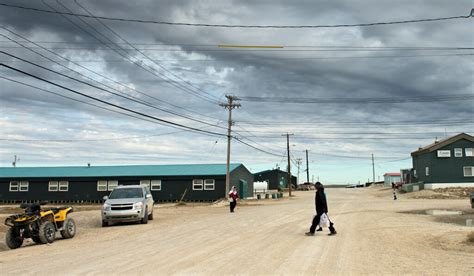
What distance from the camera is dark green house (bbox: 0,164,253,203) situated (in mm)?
49750

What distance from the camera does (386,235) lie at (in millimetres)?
14758

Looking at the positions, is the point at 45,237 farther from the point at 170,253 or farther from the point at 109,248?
the point at 170,253

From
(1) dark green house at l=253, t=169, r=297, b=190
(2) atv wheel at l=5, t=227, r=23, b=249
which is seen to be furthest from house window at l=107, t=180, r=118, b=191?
(1) dark green house at l=253, t=169, r=297, b=190

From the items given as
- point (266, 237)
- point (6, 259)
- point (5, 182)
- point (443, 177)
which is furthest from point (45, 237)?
point (443, 177)

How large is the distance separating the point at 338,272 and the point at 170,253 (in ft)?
14.4

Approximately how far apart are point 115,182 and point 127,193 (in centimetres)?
3121

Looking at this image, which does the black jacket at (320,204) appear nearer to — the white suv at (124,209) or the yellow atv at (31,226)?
the yellow atv at (31,226)

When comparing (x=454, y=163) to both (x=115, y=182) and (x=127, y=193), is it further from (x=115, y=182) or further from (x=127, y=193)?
(x=127, y=193)

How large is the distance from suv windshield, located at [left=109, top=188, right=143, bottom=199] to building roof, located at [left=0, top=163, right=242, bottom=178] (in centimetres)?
2772

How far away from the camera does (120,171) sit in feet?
179

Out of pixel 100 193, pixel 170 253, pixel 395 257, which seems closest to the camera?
pixel 395 257

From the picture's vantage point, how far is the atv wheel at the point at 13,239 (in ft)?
46.5

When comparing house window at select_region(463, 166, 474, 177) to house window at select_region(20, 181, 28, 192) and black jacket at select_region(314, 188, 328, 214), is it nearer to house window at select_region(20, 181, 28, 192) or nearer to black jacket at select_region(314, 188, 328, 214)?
black jacket at select_region(314, 188, 328, 214)

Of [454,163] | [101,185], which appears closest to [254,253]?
[101,185]
